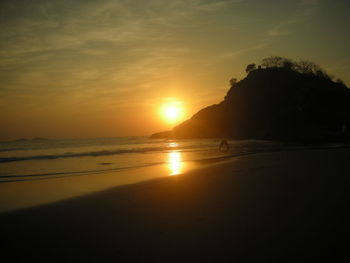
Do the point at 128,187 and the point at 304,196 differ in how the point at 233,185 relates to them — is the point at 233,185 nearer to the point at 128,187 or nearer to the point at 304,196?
the point at 304,196

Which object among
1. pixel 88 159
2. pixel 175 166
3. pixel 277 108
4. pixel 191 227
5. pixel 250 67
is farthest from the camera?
pixel 250 67

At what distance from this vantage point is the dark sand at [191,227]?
4.81 m

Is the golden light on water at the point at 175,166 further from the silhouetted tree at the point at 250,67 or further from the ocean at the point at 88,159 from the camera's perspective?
the silhouetted tree at the point at 250,67

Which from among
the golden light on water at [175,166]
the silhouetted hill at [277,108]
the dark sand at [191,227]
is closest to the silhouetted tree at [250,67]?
the silhouetted hill at [277,108]

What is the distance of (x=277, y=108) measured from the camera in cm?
11388

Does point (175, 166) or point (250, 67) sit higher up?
point (250, 67)

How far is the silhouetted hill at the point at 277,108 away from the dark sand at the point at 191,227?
240 ft

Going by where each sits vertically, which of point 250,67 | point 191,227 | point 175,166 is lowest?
point 175,166

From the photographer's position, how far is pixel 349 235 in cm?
512

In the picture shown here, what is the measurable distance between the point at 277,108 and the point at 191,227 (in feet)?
381

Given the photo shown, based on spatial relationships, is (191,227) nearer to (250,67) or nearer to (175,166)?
(175,166)

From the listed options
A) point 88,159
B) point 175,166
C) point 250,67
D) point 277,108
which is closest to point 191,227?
point 175,166

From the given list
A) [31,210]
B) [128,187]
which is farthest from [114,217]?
[128,187]

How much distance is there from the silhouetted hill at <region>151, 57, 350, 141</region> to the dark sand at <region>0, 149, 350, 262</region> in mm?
73231
